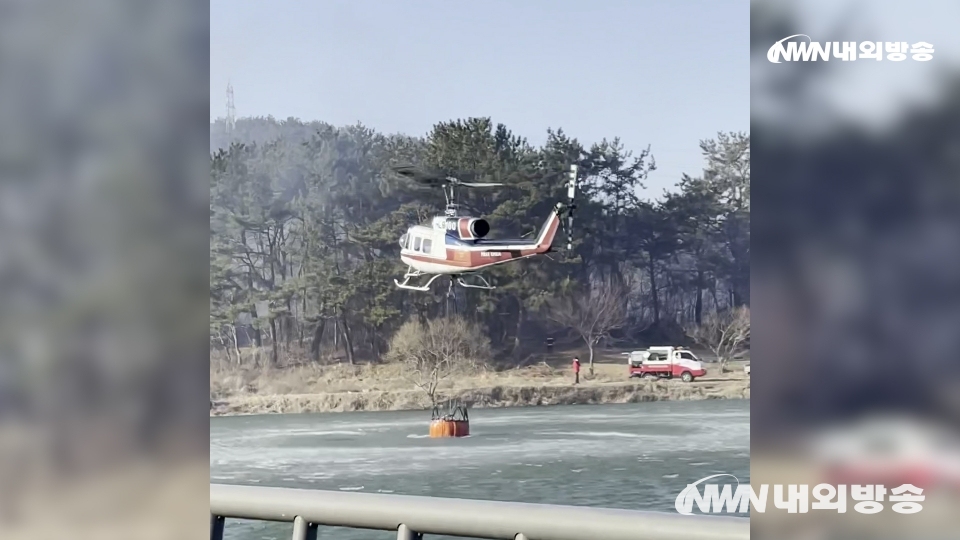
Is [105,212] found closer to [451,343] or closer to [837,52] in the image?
[837,52]

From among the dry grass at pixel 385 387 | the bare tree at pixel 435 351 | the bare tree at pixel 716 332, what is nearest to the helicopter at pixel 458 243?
the bare tree at pixel 435 351

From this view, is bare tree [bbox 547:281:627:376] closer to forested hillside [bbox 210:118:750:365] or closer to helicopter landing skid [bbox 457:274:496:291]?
forested hillside [bbox 210:118:750:365]

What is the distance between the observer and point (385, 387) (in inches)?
536

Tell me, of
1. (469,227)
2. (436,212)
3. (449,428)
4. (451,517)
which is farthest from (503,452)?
(451,517)

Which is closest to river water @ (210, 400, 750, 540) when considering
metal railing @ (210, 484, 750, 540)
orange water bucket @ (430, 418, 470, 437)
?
orange water bucket @ (430, 418, 470, 437)

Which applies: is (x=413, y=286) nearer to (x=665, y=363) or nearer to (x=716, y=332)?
(x=665, y=363)

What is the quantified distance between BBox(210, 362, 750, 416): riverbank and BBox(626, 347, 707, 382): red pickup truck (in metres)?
0.16

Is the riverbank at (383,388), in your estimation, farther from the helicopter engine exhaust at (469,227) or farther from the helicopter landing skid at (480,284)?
the helicopter engine exhaust at (469,227)

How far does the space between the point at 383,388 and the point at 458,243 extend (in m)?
2.34

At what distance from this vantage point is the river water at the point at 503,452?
39.6ft

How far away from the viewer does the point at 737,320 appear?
13078 millimetres

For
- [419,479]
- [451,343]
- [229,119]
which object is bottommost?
[419,479]

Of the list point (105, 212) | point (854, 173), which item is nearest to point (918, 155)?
point (854, 173)

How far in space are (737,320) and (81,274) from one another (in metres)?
13.2
